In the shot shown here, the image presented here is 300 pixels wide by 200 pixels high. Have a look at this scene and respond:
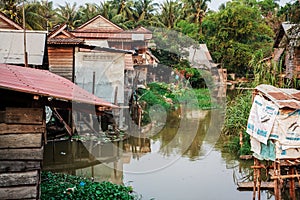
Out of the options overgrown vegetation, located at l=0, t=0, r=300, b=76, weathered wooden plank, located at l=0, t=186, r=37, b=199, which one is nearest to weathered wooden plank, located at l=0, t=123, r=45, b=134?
weathered wooden plank, located at l=0, t=186, r=37, b=199

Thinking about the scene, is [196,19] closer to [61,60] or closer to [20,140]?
[61,60]

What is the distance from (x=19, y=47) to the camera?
12.0 metres

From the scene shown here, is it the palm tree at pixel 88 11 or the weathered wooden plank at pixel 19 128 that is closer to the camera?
the weathered wooden plank at pixel 19 128

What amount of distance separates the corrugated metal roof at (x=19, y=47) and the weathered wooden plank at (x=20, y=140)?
23.7 ft

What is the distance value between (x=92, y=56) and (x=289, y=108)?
924 centimetres

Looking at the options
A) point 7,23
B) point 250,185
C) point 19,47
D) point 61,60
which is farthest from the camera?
point 7,23

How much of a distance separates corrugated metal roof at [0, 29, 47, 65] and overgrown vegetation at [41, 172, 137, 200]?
4.48 metres

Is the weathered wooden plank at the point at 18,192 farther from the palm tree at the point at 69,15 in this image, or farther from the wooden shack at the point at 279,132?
the palm tree at the point at 69,15

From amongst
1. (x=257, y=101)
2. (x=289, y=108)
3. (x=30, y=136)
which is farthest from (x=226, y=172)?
(x=30, y=136)

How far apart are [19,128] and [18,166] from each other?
0.45 metres

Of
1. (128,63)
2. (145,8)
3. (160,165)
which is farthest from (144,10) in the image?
(160,165)

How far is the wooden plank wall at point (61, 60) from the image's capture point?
13930mm

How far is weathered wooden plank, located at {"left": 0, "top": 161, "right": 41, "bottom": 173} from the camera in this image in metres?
4.57

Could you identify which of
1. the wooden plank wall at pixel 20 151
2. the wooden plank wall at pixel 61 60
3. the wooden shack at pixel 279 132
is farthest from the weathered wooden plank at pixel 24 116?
the wooden plank wall at pixel 61 60
